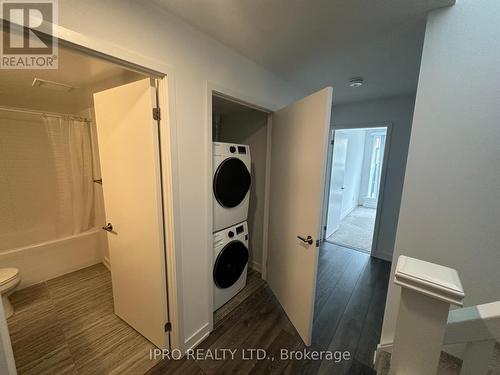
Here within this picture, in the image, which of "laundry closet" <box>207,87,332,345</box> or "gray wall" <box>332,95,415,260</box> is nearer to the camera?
"laundry closet" <box>207,87,332,345</box>

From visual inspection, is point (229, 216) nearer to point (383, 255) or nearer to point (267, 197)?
point (267, 197)

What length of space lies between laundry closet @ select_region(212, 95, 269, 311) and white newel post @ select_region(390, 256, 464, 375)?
56.8 inches

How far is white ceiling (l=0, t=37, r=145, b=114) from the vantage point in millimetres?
1608

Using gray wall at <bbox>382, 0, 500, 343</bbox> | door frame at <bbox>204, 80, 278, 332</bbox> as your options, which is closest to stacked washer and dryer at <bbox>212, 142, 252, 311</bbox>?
door frame at <bbox>204, 80, 278, 332</bbox>

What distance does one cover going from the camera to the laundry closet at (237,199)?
72.0 inches

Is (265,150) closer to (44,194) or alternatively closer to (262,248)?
(262,248)

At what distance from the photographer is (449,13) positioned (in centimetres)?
111

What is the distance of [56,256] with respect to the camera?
2.49 m

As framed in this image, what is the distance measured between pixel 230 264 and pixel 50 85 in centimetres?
256

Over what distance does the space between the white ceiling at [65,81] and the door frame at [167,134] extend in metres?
0.41

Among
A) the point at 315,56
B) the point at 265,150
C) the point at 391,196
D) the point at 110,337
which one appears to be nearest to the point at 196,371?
the point at 110,337

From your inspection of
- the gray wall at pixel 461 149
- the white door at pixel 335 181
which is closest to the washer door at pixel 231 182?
the gray wall at pixel 461 149

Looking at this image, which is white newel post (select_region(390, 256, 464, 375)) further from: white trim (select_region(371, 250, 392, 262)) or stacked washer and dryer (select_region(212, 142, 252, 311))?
white trim (select_region(371, 250, 392, 262))

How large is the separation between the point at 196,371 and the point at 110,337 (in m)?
0.85
